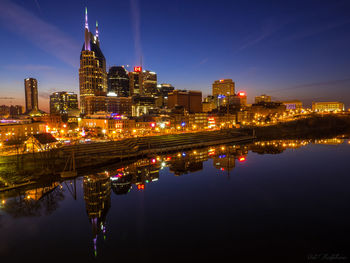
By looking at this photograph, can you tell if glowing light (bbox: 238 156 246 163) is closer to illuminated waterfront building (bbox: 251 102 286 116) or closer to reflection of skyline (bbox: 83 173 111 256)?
reflection of skyline (bbox: 83 173 111 256)

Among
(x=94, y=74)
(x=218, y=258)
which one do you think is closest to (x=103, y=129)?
(x=218, y=258)

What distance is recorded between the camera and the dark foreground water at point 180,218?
1497cm

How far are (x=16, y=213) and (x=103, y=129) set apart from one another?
185 feet

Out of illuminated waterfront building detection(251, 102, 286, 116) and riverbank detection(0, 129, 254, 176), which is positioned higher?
illuminated waterfront building detection(251, 102, 286, 116)

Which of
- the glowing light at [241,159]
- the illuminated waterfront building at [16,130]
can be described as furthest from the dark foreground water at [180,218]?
the illuminated waterfront building at [16,130]

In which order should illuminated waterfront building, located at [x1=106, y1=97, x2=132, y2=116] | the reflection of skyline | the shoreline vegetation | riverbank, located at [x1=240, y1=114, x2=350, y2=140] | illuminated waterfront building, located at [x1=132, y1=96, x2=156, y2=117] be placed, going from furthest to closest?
illuminated waterfront building, located at [x1=132, y1=96, x2=156, y2=117] → illuminated waterfront building, located at [x1=106, y1=97, x2=132, y2=116] → riverbank, located at [x1=240, y1=114, x2=350, y2=140] → the shoreline vegetation → the reflection of skyline

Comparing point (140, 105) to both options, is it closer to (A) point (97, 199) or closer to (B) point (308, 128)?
(B) point (308, 128)

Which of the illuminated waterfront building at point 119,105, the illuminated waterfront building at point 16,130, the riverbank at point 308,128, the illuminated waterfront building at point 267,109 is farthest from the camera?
the illuminated waterfront building at point 267,109

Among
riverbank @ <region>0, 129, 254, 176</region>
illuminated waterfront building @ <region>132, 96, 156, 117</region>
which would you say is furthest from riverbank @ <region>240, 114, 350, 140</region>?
illuminated waterfront building @ <region>132, 96, 156, 117</region>

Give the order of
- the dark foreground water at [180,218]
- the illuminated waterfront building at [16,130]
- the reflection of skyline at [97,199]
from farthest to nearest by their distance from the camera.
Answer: the illuminated waterfront building at [16,130] < the reflection of skyline at [97,199] < the dark foreground water at [180,218]

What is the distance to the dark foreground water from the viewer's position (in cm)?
1497

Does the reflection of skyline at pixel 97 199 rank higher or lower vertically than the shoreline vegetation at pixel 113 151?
lower

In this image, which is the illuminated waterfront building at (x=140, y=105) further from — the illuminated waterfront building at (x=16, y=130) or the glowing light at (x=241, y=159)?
the glowing light at (x=241, y=159)

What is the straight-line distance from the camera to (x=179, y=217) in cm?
2031
